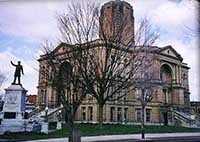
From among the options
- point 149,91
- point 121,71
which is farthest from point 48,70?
point 149,91

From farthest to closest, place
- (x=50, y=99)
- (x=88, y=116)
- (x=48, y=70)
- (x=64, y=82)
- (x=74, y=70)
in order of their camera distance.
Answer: (x=50, y=99)
(x=88, y=116)
(x=48, y=70)
(x=74, y=70)
(x=64, y=82)

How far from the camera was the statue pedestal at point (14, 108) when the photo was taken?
2509cm

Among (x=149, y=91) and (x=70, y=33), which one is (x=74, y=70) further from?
(x=149, y=91)

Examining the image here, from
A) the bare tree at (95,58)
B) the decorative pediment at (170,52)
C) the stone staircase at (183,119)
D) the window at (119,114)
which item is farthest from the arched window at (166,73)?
the bare tree at (95,58)

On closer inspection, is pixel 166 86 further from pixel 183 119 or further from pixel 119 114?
pixel 119 114

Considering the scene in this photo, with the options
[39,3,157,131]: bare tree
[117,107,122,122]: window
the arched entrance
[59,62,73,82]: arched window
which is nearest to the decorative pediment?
the arched entrance

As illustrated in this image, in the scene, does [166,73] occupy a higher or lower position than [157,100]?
higher

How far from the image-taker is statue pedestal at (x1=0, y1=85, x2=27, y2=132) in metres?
25.1

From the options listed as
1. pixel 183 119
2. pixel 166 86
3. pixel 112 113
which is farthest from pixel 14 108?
pixel 166 86

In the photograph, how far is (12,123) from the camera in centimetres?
2512

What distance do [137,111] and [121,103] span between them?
14.2ft

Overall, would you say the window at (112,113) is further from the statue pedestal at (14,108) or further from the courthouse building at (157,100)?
the statue pedestal at (14,108)

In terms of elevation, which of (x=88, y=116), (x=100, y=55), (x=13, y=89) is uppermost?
(x=100, y=55)

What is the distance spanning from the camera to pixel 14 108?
25.9 meters
